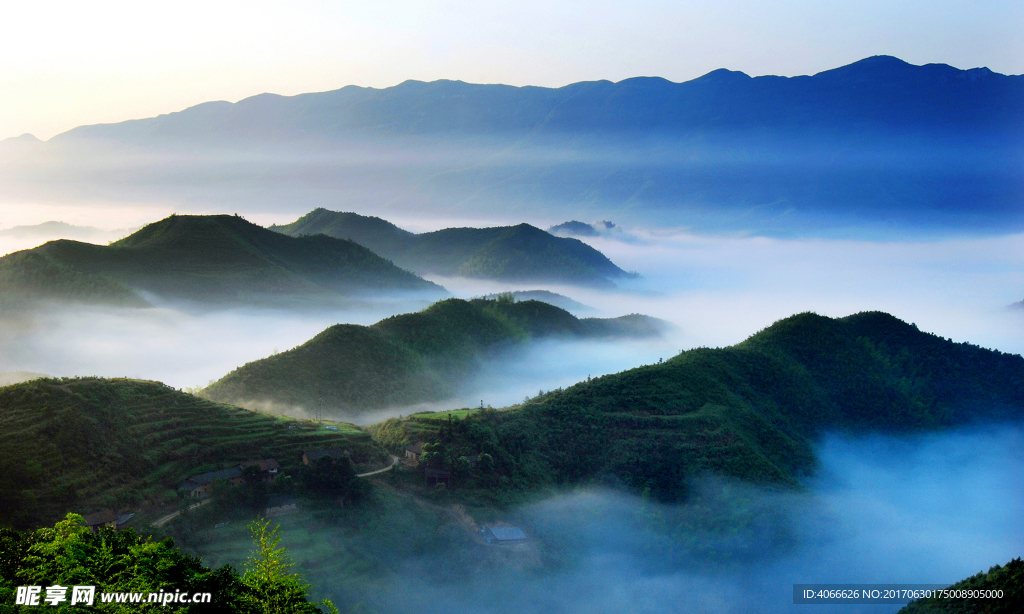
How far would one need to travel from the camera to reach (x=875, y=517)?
52719 mm

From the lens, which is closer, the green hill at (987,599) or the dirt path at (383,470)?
the green hill at (987,599)

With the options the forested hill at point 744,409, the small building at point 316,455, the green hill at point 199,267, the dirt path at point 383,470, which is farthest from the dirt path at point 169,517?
the green hill at point 199,267

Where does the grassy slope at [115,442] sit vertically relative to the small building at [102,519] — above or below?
above

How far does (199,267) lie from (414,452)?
88.8 metres

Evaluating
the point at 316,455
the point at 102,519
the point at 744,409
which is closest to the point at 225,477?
the point at 316,455

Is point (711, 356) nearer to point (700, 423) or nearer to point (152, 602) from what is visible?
point (700, 423)

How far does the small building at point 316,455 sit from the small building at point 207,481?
4104 mm

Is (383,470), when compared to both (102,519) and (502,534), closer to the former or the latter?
(502,534)

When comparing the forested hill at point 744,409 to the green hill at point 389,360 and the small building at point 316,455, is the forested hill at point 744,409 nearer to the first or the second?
the small building at point 316,455

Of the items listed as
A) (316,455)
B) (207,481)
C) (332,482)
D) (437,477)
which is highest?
(316,455)

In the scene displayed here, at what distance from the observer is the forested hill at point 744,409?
53.1 metres

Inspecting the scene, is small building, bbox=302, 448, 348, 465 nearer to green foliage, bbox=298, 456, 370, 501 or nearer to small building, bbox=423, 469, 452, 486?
green foliage, bbox=298, 456, 370, 501

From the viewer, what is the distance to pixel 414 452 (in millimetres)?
Result: 52375

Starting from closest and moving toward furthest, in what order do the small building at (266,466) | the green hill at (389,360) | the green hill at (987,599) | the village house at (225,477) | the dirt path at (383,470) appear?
1. the green hill at (987,599)
2. the village house at (225,477)
3. the small building at (266,466)
4. the dirt path at (383,470)
5. the green hill at (389,360)
